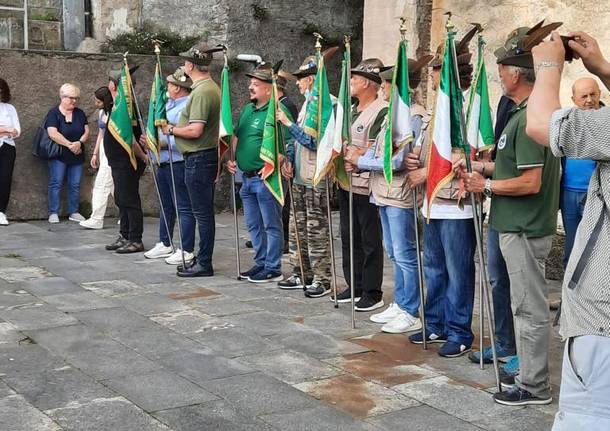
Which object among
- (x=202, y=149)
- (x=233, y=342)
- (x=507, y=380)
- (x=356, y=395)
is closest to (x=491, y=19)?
(x=202, y=149)

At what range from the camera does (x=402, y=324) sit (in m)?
6.55

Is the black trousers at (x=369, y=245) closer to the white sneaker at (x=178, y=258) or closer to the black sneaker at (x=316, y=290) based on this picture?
the black sneaker at (x=316, y=290)

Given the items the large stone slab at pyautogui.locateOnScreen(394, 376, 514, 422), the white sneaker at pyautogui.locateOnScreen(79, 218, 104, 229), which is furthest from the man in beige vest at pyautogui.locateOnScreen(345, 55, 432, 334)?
the white sneaker at pyautogui.locateOnScreen(79, 218, 104, 229)

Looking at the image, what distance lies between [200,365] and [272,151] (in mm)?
2756

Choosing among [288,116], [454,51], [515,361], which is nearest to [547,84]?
[454,51]

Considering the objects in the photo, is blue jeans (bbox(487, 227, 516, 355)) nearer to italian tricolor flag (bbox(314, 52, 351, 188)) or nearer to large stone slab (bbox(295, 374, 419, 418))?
large stone slab (bbox(295, 374, 419, 418))

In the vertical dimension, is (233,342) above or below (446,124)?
below

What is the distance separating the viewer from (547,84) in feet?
10.6

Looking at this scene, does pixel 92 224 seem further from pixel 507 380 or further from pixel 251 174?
pixel 507 380

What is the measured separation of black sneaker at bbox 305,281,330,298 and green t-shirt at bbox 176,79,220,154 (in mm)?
1702

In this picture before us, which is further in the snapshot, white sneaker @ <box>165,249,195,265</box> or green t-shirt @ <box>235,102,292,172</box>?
white sneaker @ <box>165,249,195,265</box>

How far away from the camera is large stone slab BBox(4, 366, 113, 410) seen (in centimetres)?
498

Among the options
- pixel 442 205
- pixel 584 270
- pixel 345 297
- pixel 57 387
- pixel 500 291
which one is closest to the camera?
pixel 584 270

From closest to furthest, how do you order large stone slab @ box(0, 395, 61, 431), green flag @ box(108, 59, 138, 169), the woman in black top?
1. large stone slab @ box(0, 395, 61, 431)
2. green flag @ box(108, 59, 138, 169)
3. the woman in black top
